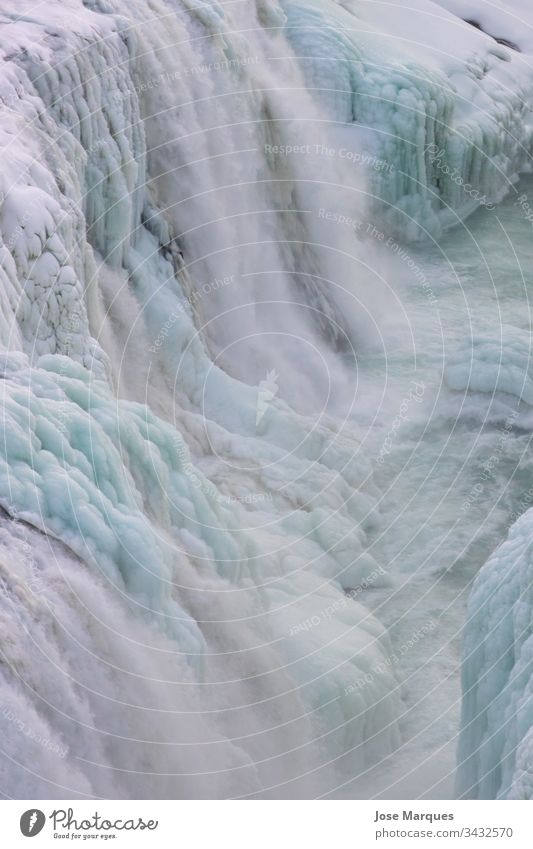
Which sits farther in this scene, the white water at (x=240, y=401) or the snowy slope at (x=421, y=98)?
the snowy slope at (x=421, y=98)

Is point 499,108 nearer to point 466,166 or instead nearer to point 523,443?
point 466,166

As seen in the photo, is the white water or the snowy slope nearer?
the white water

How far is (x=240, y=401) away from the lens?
25.1ft

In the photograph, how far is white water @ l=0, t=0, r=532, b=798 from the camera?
5262mm

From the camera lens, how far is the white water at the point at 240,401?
5262 mm

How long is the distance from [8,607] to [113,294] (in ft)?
8.84

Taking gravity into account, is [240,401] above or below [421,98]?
below

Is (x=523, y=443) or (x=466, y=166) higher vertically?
(x=466, y=166)

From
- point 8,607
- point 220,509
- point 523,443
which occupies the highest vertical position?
point 8,607

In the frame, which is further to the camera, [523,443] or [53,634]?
[523,443]

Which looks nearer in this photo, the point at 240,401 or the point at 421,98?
the point at 240,401
